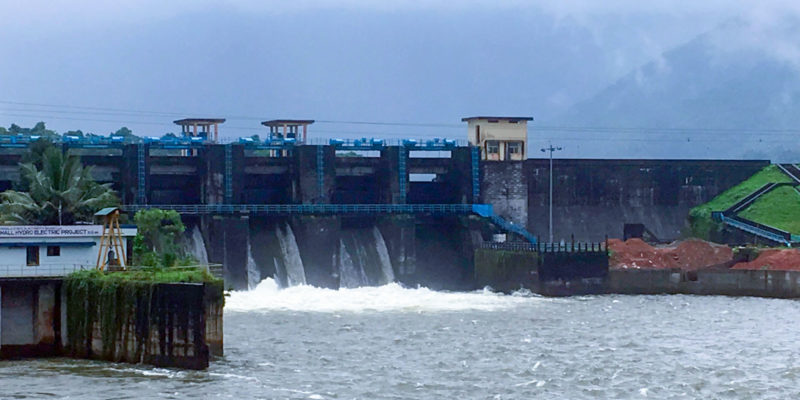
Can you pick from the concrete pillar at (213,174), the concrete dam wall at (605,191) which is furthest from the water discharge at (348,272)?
→ the concrete dam wall at (605,191)

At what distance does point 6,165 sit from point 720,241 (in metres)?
54.6

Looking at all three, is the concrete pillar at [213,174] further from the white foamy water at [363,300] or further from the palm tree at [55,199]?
the palm tree at [55,199]

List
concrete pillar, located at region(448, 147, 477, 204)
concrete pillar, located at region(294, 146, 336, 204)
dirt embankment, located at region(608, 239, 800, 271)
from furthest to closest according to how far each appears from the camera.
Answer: concrete pillar, located at region(448, 147, 477, 204), concrete pillar, located at region(294, 146, 336, 204), dirt embankment, located at region(608, 239, 800, 271)

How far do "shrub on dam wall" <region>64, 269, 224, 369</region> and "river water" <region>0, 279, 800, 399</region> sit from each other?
36.6 inches

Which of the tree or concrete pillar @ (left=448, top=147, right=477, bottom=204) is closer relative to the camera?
the tree

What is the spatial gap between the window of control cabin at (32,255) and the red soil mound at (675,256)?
1946 inches

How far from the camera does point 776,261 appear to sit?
100 meters

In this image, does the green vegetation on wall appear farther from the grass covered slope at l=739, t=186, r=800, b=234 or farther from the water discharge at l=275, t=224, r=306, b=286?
the grass covered slope at l=739, t=186, r=800, b=234

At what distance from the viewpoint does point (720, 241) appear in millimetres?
115125

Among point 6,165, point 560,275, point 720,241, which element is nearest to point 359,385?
point 560,275

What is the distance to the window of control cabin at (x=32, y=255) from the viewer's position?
62.7m

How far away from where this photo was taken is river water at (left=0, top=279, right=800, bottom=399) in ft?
175

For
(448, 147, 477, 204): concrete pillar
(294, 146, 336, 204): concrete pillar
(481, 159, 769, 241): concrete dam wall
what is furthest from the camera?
(481, 159, 769, 241): concrete dam wall

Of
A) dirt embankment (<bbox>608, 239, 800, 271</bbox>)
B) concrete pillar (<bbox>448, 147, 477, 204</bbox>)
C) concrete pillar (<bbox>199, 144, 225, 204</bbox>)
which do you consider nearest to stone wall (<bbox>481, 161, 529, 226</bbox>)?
concrete pillar (<bbox>448, 147, 477, 204</bbox>)
